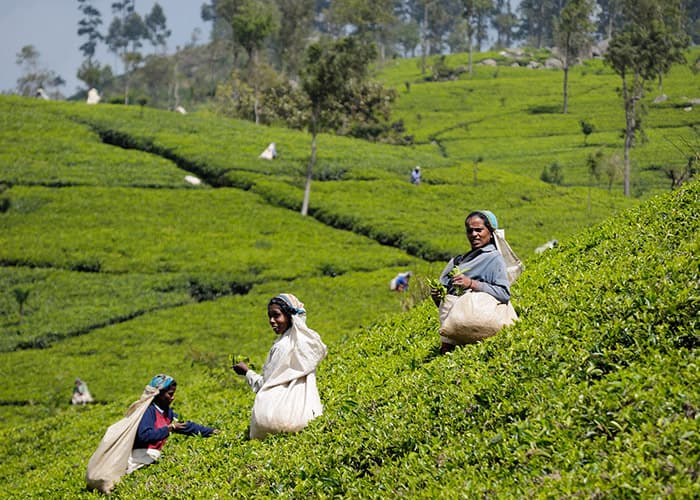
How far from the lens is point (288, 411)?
9305mm

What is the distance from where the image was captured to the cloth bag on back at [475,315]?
8.95 metres

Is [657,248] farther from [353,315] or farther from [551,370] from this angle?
[353,315]

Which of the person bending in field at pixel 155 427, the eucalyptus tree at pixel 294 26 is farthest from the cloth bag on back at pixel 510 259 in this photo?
the eucalyptus tree at pixel 294 26

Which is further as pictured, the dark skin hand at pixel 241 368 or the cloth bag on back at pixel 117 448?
the cloth bag on back at pixel 117 448

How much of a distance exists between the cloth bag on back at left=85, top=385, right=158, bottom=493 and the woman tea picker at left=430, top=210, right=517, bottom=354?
4.15 meters

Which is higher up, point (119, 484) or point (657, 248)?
point (657, 248)

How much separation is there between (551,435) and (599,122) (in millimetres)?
88713

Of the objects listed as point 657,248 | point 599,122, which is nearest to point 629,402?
point 657,248

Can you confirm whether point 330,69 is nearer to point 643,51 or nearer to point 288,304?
point 643,51

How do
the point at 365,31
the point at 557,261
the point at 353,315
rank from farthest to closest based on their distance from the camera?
1. the point at 365,31
2. the point at 353,315
3. the point at 557,261

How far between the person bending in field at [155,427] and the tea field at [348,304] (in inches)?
18.6

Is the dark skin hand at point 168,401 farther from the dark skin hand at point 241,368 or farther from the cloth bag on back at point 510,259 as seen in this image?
the cloth bag on back at point 510,259

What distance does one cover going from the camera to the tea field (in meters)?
6.66

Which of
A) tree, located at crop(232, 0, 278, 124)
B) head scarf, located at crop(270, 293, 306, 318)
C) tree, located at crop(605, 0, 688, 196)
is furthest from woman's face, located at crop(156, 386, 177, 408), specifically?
tree, located at crop(232, 0, 278, 124)
